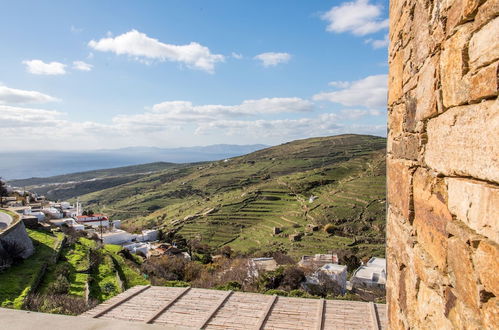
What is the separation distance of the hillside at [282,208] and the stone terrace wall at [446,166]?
33425mm

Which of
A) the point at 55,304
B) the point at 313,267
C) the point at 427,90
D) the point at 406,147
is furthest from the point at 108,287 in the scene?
the point at 427,90

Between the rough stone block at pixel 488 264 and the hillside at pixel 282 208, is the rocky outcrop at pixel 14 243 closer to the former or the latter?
the hillside at pixel 282 208

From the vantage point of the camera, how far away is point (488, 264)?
1.05m

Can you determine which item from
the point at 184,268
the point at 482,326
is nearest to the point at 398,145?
the point at 482,326

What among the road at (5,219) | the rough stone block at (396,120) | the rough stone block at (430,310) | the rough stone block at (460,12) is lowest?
the road at (5,219)

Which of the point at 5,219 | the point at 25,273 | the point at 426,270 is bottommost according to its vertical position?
the point at 25,273

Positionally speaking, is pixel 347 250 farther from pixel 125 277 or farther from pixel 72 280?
pixel 72 280

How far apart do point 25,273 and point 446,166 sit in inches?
839

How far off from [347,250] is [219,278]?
57.9ft

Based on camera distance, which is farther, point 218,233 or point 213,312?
point 218,233

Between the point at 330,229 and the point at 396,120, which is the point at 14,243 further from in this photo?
the point at 330,229

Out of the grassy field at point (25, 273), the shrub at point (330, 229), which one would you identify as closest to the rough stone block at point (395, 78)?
the grassy field at point (25, 273)

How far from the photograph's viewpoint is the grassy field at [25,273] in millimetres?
14287

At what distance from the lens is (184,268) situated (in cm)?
2570
